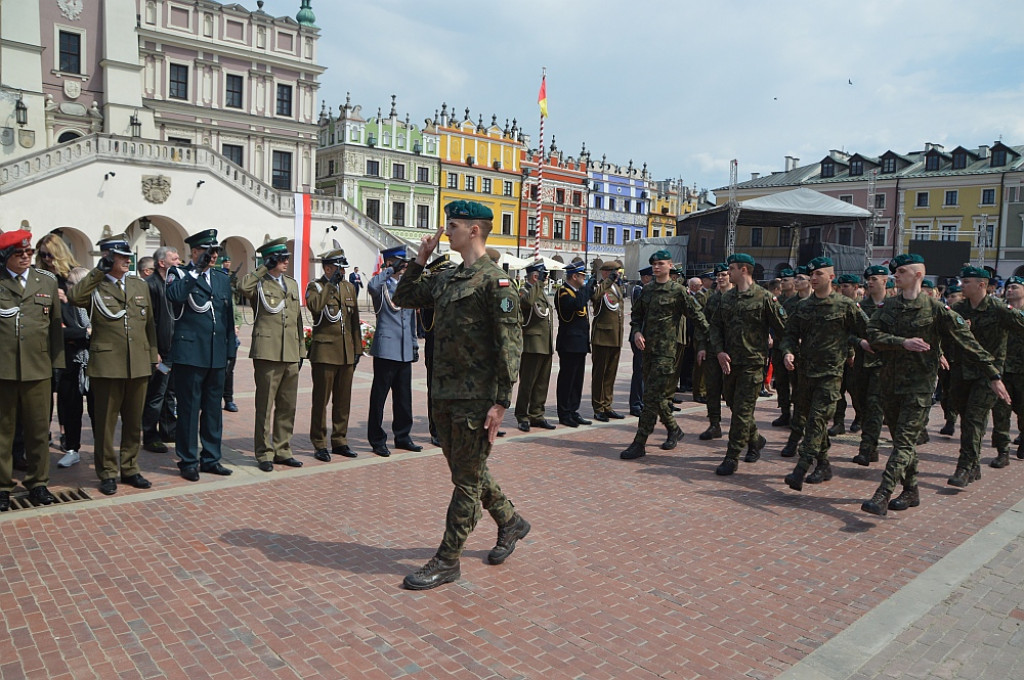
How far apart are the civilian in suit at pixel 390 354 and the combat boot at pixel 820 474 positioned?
13.5ft

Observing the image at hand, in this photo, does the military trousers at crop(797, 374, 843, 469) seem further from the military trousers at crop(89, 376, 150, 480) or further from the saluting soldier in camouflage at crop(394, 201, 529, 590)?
the military trousers at crop(89, 376, 150, 480)

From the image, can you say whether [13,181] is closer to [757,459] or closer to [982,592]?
[757,459]

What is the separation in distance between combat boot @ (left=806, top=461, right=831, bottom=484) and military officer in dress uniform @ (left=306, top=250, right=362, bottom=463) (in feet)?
15.3

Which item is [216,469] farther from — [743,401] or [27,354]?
[743,401]

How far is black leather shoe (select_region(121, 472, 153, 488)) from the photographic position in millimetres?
6527

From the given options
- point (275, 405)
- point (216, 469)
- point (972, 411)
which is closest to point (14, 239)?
point (216, 469)

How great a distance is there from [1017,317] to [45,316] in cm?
930

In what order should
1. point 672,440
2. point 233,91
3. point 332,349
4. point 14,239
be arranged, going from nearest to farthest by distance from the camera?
1. point 14,239
2. point 332,349
3. point 672,440
4. point 233,91

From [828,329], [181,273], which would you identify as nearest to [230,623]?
[181,273]

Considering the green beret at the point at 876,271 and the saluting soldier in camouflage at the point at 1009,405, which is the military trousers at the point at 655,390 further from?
the saluting soldier in camouflage at the point at 1009,405

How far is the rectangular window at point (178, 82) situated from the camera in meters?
38.5

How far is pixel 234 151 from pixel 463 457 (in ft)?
131

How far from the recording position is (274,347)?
289 inches

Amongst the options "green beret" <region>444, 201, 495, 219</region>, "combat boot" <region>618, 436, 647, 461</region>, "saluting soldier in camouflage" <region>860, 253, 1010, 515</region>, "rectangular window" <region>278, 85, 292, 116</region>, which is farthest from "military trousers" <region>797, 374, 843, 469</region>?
"rectangular window" <region>278, 85, 292, 116</region>
